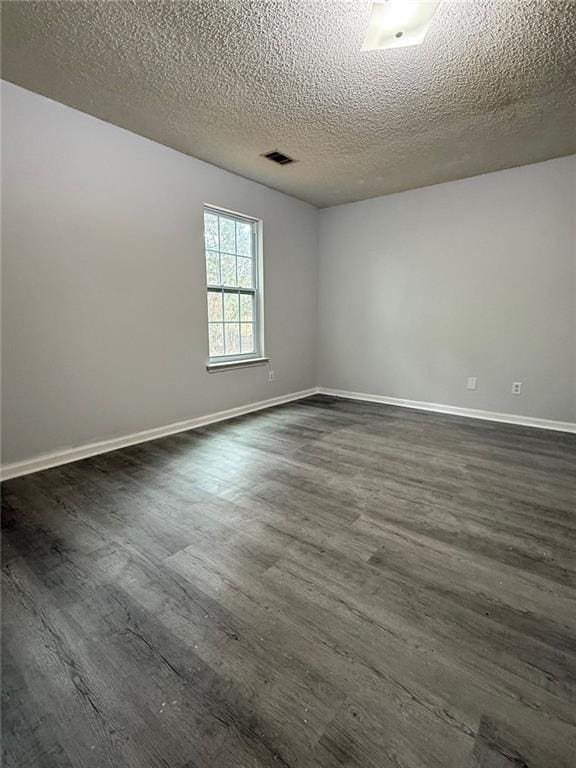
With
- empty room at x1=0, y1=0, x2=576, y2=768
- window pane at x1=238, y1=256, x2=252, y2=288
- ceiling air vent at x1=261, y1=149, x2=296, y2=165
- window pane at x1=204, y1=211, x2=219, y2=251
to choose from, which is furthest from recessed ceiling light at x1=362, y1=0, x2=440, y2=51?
window pane at x1=238, y1=256, x2=252, y2=288

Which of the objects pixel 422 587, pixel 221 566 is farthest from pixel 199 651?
pixel 422 587

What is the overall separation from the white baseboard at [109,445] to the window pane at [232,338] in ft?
2.12

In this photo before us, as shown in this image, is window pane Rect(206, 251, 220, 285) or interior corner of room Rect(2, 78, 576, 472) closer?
interior corner of room Rect(2, 78, 576, 472)

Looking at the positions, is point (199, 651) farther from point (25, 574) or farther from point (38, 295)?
point (38, 295)

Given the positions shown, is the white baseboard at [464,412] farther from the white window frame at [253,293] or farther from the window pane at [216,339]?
the window pane at [216,339]

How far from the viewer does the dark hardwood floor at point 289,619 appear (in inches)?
36.5

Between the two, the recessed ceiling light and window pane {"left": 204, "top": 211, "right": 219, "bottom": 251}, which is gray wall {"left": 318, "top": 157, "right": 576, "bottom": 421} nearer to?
window pane {"left": 204, "top": 211, "right": 219, "bottom": 251}

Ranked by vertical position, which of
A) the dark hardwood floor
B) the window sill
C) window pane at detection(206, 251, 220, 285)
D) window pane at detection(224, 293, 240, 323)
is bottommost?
Answer: the dark hardwood floor

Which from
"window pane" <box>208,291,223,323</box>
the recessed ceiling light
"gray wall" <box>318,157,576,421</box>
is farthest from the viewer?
"window pane" <box>208,291,223,323</box>

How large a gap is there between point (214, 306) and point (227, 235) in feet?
2.62

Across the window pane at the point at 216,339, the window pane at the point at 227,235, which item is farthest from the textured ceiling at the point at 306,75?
the window pane at the point at 216,339

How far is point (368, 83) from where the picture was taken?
220 cm

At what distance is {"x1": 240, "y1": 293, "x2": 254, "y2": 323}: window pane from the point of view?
4.07m

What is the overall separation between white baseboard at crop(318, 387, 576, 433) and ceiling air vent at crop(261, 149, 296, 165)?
9.38 feet
